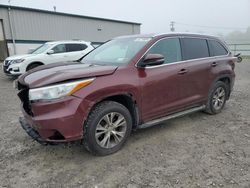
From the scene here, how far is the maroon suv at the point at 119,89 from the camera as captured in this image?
289 centimetres

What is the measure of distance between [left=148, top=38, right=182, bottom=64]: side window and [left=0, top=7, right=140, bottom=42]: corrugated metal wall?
16241 millimetres

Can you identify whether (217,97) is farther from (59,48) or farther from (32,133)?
(59,48)

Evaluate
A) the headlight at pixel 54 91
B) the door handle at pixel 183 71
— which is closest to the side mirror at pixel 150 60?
the door handle at pixel 183 71

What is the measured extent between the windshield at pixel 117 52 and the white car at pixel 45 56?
5627mm

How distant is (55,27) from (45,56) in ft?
37.4

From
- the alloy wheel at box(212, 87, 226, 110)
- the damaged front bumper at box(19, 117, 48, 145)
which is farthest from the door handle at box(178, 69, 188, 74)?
the damaged front bumper at box(19, 117, 48, 145)

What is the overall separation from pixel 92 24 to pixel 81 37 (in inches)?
76.9

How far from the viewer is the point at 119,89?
10.7 feet

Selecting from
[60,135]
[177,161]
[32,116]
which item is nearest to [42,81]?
[32,116]

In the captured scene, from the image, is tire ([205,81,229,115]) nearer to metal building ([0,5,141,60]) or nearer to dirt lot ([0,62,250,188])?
dirt lot ([0,62,250,188])

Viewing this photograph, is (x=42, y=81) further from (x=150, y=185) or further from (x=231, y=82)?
(x=231, y=82)

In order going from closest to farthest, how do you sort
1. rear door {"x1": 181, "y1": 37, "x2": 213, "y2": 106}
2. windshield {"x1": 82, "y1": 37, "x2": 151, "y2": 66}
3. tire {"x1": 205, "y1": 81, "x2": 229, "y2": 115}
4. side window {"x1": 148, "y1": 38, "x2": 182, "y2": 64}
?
windshield {"x1": 82, "y1": 37, "x2": 151, "y2": 66}
side window {"x1": 148, "y1": 38, "x2": 182, "y2": 64}
rear door {"x1": 181, "y1": 37, "x2": 213, "y2": 106}
tire {"x1": 205, "y1": 81, "x2": 229, "y2": 115}

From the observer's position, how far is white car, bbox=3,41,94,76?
29.8ft

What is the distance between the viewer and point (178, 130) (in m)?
4.27
